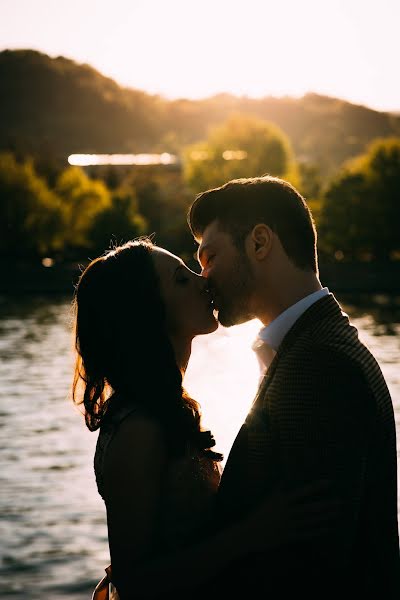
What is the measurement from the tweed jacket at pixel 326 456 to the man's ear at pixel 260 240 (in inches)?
10.7

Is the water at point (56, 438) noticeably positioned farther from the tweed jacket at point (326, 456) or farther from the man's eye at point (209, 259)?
the tweed jacket at point (326, 456)

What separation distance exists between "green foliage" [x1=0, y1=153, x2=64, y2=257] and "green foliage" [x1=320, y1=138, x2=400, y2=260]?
53.0 ft

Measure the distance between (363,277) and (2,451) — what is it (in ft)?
150

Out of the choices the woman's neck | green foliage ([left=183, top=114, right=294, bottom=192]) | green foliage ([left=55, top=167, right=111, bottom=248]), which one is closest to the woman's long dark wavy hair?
the woman's neck

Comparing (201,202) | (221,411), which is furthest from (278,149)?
(201,202)

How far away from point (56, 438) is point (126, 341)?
2136 cm

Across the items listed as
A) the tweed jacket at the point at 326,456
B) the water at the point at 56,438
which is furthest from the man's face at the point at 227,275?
the water at the point at 56,438

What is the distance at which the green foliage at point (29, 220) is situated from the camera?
7106 cm

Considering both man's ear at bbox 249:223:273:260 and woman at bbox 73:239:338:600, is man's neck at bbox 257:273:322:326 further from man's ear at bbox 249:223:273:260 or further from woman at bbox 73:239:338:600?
woman at bbox 73:239:338:600

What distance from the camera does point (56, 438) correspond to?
2417cm

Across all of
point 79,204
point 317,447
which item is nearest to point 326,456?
point 317,447

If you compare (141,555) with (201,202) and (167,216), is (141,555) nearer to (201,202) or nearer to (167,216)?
(201,202)

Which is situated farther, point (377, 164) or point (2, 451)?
point (377, 164)

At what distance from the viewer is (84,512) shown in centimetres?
1680
